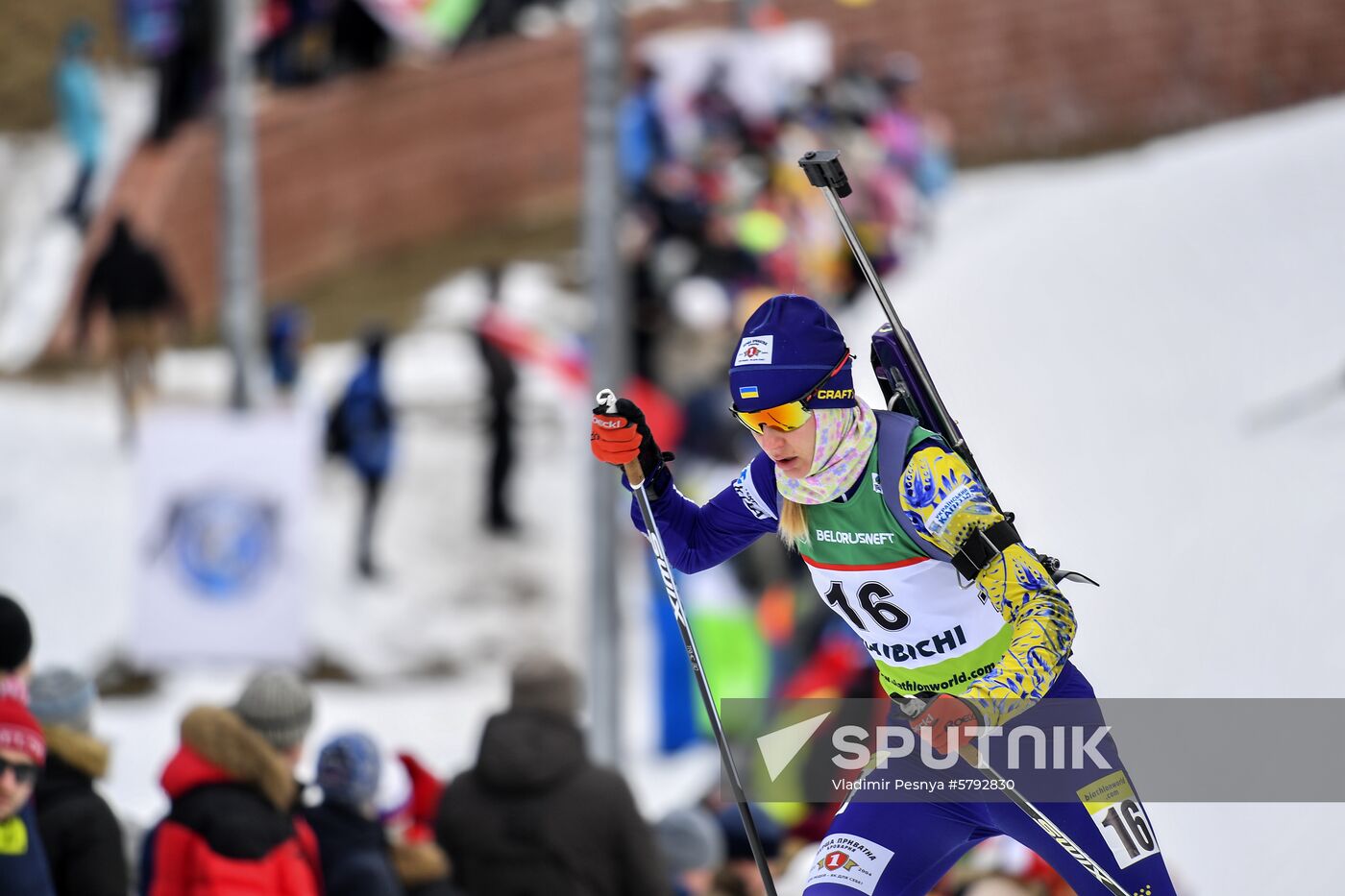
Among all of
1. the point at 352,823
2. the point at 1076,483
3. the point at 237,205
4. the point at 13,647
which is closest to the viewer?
the point at 13,647

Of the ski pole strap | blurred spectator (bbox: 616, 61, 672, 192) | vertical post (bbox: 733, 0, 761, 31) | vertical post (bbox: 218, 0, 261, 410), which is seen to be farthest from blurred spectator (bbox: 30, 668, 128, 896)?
vertical post (bbox: 733, 0, 761, 31)

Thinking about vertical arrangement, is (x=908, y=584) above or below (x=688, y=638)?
above

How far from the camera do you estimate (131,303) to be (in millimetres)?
14109

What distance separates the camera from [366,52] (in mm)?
19578

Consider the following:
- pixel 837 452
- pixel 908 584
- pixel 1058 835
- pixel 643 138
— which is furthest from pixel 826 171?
pixel 643 138

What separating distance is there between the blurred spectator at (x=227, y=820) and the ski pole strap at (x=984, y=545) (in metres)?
1.70

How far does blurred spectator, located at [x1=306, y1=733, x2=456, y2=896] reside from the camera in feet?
16.0

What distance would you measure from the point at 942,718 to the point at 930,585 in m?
0.43

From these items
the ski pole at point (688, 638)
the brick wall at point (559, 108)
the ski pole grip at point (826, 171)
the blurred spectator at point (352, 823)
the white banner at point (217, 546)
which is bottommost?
the brick wall at point (559, 108)

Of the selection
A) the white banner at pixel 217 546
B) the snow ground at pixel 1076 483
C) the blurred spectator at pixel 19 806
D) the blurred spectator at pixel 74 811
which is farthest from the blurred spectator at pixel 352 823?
the white banner at pixel 217 546

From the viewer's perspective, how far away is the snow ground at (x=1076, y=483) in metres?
8.10

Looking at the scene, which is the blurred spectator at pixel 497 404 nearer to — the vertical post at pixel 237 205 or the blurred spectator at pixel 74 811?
the vertical post at pixel 237 205

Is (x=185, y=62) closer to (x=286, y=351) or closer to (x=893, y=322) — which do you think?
(x=286, y=351)

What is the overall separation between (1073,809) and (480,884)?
1.82 metres
